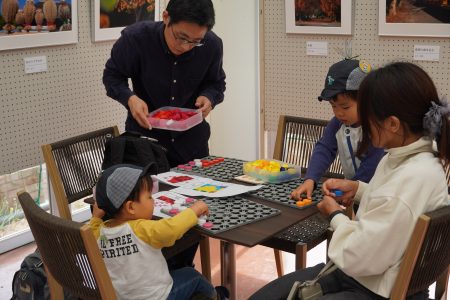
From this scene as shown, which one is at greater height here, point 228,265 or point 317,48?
point 317,48

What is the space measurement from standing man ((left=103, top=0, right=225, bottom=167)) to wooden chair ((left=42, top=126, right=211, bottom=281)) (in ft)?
0.60

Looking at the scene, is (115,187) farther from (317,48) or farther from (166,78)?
(317,48)

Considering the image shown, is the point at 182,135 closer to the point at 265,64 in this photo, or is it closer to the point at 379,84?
the point at 379,84

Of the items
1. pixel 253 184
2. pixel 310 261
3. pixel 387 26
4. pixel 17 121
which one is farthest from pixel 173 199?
pixel 387 26

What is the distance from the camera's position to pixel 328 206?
202cm

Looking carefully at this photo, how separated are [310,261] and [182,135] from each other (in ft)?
4.44

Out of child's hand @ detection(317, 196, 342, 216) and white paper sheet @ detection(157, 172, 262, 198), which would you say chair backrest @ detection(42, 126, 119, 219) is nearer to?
white paper sheet @ detection(157, 172, 262, 198)

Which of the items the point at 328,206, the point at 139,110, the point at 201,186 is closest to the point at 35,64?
the point at 139,110

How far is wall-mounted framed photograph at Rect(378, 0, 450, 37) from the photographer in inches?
141

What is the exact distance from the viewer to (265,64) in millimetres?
4336

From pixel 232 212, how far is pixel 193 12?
88 cm

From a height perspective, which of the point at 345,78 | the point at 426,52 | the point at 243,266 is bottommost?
the point at 243,266

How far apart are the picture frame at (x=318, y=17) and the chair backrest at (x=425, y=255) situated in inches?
92.4

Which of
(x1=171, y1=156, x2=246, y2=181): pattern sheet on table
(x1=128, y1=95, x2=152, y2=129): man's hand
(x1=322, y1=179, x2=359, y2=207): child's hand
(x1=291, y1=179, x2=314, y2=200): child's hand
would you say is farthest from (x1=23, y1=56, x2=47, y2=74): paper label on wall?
(x1=322, y1=179, x2=359, y2=207): child's hand
